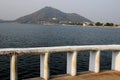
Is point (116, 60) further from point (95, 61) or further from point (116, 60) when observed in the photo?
point (95, 61)

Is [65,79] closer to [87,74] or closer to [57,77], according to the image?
[57,77]

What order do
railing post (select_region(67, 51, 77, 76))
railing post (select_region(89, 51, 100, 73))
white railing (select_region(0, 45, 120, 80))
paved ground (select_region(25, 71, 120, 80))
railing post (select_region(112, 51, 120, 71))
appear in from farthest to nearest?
railing post (select_region(112, 51, 120, 71))
railing post (select_region(89, 51, 100, 73))
railing post (select_region(67, 51, 77, 76))
paved ground (select_region(25, 71, 120, 80))
white railing (select_region(0, 45, 120, 80))

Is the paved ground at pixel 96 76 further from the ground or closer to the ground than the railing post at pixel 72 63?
closer to the ground

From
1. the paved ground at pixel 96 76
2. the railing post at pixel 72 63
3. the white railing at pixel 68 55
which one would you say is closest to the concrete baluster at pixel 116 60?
the white railing at pixel 68 55

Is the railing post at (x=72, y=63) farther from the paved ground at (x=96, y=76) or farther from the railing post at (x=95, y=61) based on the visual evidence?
the railing post at (x=95, y=61)

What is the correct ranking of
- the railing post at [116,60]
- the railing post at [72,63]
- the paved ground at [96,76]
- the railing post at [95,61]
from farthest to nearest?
the railing post at [116,60], the railing post at [95,61], the railing post at [72,63], the paved ground at [96,76]

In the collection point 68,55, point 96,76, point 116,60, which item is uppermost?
point 68,55

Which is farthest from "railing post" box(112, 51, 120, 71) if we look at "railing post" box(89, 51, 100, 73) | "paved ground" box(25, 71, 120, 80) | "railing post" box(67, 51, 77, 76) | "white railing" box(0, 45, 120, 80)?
"railing post" box(67, 51, 77, 76)

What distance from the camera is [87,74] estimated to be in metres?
10.8

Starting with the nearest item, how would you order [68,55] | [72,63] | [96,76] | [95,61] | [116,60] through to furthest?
[72,63]
[96,76]
[68,55]
[95,61]
[116,60]

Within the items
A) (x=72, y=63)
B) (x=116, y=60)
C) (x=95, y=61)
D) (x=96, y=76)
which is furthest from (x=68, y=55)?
(x=116, y=60)

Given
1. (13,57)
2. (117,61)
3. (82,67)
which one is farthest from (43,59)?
(82,67)

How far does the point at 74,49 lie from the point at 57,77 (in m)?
1.31

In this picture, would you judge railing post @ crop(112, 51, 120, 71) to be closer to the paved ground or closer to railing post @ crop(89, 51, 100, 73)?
the paved ground
